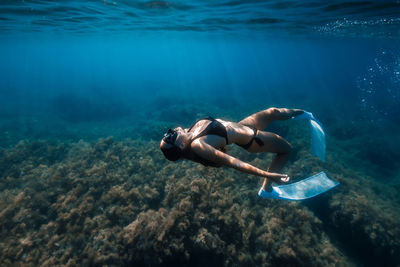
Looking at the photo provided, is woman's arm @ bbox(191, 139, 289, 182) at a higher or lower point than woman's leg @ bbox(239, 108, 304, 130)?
higher

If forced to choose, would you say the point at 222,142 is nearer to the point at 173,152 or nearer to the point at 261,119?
the point at 173,152

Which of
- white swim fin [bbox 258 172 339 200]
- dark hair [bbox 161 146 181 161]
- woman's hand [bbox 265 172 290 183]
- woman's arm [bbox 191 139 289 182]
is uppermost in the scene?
woman's arm [bbox 191 139 289 182]

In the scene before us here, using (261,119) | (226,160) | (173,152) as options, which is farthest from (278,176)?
(261,119)

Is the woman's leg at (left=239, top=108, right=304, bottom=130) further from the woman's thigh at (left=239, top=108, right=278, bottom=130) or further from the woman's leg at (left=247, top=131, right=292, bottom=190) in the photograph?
the woman's leg at (left=247, top=131, right=292, bottom=190)

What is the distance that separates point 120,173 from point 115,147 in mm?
2664

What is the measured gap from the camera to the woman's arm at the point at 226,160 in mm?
2818

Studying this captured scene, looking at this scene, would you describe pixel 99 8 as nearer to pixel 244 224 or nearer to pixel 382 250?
pixel 244 224

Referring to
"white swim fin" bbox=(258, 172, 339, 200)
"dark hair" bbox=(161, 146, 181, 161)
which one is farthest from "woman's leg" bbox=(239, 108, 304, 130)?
"dark hair" bbox=(161, 146, 181, 161)

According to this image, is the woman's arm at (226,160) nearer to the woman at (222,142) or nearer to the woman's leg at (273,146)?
the woman at (222,142)

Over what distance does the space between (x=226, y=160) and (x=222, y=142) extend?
77 centimetres

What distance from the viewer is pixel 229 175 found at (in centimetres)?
753

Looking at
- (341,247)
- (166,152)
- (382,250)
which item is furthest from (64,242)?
(382,250)

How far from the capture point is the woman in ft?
9.61

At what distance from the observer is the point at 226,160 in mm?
2900
